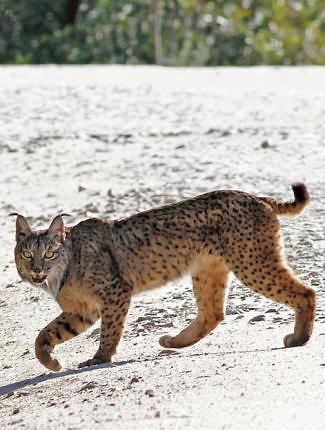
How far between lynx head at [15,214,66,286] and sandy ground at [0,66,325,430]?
2.03 ft

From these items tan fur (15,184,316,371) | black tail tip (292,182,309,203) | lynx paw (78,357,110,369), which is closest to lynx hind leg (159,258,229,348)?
tan fur (15,184,316,371)

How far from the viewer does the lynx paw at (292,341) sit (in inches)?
321

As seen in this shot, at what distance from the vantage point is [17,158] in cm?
1505

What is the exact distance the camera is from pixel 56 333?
27.9ft

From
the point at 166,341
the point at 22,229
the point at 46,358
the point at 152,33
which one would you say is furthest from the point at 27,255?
the point at 152,33

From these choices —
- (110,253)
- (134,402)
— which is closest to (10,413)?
(134,402)

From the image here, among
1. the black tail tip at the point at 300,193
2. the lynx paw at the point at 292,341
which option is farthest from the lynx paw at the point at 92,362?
the black tail tip at the point at 300,193

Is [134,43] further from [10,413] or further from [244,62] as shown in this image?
[10,413]

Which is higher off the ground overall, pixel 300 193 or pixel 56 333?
pixel 300 193

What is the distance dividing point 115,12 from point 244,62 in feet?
11.1

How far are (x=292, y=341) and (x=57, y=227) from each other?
5.34ft

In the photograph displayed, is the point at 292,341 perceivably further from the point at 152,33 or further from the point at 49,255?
the point at 152,33

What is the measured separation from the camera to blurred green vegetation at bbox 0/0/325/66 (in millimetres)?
29031

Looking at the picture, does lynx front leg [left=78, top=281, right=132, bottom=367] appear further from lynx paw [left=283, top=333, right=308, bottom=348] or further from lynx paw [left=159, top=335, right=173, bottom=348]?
lynx paw [left=283, top=333, right=308, bottom=348]
